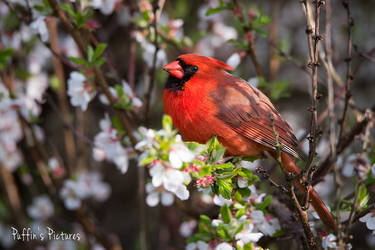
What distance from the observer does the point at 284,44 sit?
10.8 ft

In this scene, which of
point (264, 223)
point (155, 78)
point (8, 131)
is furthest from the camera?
point (155, 78)

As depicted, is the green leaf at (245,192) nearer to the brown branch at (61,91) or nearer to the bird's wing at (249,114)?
the bird's wing at (249,114)

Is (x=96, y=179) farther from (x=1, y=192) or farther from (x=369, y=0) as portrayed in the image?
(x=369, y=0)

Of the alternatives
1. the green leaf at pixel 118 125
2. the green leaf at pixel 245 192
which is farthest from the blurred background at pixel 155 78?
the green leaf at pixel 245 192

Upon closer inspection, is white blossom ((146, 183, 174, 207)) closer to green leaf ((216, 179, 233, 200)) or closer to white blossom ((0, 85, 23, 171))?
green leaf ((216, 179, 233, 200))

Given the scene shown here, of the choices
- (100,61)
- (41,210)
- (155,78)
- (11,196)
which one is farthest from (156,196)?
(11,196)

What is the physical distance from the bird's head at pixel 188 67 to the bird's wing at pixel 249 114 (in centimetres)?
12

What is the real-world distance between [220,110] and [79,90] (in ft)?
2.61

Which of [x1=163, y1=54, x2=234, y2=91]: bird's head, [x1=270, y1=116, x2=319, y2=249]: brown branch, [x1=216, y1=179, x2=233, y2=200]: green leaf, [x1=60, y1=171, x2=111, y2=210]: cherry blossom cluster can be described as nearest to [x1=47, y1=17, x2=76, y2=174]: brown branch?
[x1=60, y1=171, x2=111, y2=210]: cherry blossom cluster

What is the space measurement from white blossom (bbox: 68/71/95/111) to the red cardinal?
1.41 feet

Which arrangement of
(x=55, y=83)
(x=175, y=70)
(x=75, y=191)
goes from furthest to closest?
(x=55, y=83)
(x=75, y=191)
(x=175, y=70)

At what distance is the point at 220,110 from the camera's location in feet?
7.52

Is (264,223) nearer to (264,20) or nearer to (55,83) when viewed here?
(264,20)

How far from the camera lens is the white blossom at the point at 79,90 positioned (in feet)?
7.86
